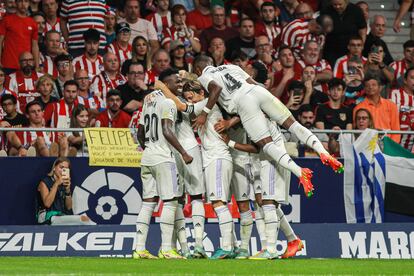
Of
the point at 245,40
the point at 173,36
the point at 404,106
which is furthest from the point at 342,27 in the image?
the point at 173,36

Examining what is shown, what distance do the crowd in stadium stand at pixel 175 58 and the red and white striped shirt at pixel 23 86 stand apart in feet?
0.07

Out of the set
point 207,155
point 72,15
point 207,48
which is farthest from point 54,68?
point 207,155

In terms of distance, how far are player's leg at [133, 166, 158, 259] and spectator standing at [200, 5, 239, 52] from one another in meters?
6.96

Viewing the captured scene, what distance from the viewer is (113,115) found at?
19641 mm

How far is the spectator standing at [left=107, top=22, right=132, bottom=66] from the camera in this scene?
21.5 meters

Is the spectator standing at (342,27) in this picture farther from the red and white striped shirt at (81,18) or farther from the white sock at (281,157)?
the white sock at (281,157)

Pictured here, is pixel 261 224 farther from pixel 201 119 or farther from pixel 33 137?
pixel 33 137

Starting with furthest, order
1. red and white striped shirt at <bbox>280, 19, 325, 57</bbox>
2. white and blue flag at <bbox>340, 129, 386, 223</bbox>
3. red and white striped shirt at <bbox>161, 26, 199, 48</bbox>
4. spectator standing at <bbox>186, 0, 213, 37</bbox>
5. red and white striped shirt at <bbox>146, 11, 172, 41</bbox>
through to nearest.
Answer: spectator standing at <bbox>186, 0, 213, 37</bbox> < red and white striped shirt at <bbox>280, 19, 325, 57</bbox> < red and white striped shirt at <bbox>146, 11, 172, 41</bbox> < red and white striped shirt at <bbox>161, 26, 199, 48</bbox> < white and blue flag at <bbox>340, 129, 386, 223</bbox>

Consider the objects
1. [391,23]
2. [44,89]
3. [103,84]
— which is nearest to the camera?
[44,89]

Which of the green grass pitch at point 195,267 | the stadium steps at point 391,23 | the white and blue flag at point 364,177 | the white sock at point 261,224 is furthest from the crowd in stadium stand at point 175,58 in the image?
the green grass pitch at point 195,267

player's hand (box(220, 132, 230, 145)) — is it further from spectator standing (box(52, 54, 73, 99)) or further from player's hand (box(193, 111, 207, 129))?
spectator standing (box(52, 54, 73, 99))

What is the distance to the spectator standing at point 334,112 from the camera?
64.8ft

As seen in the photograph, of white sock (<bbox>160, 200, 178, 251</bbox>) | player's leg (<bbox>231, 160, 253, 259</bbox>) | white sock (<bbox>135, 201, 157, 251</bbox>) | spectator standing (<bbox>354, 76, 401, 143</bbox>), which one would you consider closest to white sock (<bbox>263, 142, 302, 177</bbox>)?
player's leg (<bbox>231, 160, 253, 259</bbox>)

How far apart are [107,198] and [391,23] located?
9.49 meters
